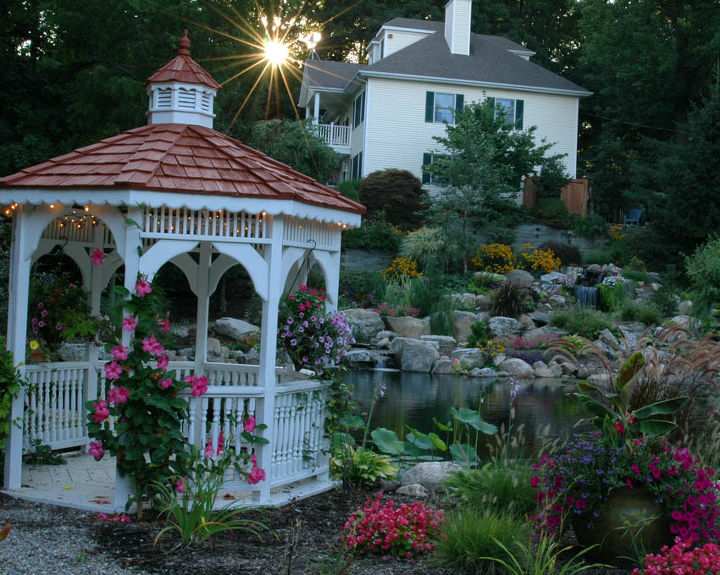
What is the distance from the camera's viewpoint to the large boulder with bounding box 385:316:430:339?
21.0m

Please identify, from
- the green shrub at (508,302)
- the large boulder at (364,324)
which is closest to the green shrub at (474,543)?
the large boulder at (364,324)

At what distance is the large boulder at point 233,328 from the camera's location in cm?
1970

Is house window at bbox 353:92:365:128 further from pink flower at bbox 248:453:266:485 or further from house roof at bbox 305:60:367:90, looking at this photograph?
pink flower at bbox 248:453:266:485

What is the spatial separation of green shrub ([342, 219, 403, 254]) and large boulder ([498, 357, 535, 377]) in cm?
850

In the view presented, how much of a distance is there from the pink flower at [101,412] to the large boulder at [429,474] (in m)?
2.73

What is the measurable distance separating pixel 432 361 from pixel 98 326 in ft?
41.8

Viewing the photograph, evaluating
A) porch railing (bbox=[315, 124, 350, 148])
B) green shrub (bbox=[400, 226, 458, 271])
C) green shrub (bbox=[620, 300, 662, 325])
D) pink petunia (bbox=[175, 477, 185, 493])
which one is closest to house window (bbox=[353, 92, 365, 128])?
porch railing (bbox=[315, 124, 350, 148])

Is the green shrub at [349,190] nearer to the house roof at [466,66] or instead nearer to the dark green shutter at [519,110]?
the house roof at [466,66]

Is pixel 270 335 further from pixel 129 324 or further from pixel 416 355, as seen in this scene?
pixel 416 355

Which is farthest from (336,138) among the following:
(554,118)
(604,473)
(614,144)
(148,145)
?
(604,473)

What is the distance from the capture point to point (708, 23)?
35.0 meters

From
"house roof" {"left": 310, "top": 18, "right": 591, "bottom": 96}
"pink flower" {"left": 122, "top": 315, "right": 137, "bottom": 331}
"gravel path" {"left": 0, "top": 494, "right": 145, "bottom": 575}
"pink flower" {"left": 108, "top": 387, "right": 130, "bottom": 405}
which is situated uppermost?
"house roof" {"left": 310, "top": 18, "right": 591, "bottom": 96}

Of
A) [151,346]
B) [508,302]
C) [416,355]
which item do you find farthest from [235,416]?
[508,302]

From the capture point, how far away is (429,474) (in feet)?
23.2
